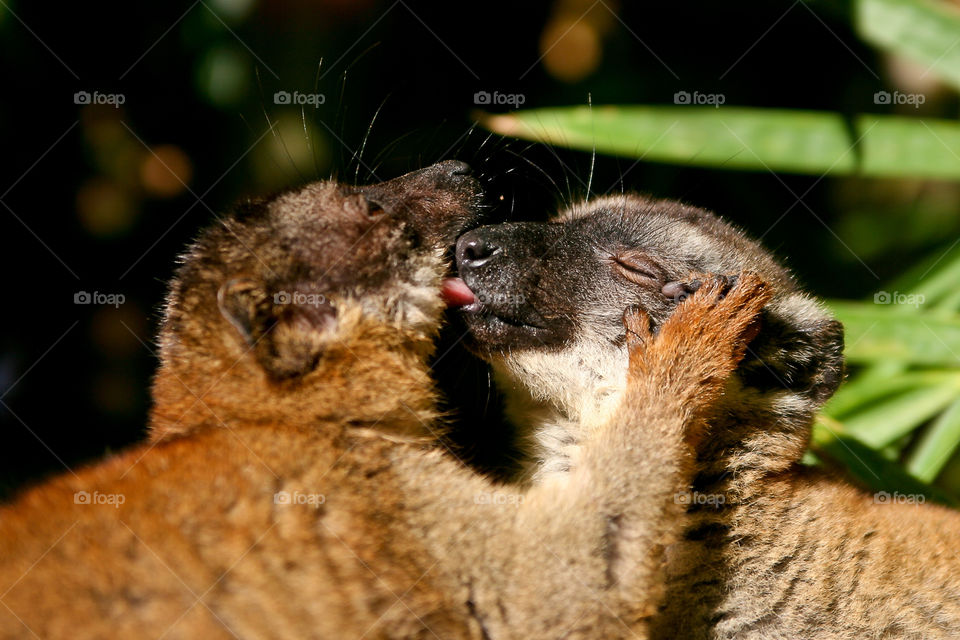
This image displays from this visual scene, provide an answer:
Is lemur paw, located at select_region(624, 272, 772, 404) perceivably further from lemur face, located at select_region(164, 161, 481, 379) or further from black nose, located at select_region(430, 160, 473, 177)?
black nose, located at select_region(430, 160, 473, 177)

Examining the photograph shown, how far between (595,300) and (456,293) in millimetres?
642

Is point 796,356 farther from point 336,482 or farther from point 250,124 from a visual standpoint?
point 250,124

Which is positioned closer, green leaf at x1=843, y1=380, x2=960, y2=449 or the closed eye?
the closed eye

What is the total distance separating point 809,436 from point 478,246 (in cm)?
164

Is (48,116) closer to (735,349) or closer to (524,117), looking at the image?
(524,117)

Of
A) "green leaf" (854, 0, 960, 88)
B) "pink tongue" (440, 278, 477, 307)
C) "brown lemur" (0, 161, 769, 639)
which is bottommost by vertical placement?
"brown lemur" (0, 161, 769, 639)

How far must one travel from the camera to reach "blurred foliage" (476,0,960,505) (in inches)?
188

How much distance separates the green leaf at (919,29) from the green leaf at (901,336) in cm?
134

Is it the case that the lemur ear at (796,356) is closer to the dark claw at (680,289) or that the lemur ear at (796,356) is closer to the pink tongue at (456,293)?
the dark claw at (680,289)

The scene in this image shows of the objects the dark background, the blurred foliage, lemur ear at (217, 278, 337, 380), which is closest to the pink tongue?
lemur ear at (217, 278, 337, 380)

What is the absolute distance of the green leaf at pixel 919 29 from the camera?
16.3ft

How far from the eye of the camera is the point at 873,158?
509 cm

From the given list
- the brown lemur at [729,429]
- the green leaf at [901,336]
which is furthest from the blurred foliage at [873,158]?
the brown lemur at [729,429]

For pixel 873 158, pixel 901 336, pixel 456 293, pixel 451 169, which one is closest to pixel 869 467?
pixel 901 336
